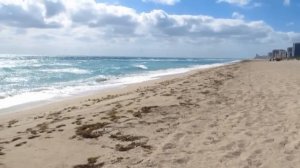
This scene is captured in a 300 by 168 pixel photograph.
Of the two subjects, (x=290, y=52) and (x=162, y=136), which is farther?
(x=290, y=52)

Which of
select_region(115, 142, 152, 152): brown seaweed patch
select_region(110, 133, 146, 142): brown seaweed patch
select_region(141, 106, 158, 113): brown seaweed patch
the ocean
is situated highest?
select_region(141, 106, 158, 113): brown seaweed patch

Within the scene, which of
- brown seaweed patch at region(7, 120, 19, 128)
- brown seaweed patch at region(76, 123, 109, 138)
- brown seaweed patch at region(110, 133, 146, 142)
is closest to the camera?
brown seaweed patch at region(110, 133, 146, 142)

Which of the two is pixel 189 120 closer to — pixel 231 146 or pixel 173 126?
pixel 173 126

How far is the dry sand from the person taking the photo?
250 inches

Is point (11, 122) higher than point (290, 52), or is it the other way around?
point (290, 52)

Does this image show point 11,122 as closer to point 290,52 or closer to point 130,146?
point 130,146

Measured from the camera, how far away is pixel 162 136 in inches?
307

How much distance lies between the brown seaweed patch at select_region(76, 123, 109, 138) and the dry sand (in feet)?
0.07

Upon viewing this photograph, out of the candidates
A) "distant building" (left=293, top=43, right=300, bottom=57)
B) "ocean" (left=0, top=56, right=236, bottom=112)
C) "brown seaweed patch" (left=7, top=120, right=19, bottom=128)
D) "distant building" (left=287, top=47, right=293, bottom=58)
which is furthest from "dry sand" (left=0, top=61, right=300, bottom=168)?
"distant building" (left=287, top=47, right=293, bottom=58)

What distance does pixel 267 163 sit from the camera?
5980 millimetres

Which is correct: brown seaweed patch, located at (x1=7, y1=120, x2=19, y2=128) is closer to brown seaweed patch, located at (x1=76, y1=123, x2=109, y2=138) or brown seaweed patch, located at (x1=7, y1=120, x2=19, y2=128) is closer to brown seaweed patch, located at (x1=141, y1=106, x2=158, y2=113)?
brown seaweed patch, located at (x1=76, y1=123, x2=109, y2=138)

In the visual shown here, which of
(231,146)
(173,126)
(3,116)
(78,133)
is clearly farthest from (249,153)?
(3,116)

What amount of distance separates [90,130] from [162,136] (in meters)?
1.80

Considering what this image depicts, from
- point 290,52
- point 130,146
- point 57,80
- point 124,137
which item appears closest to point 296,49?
point 290,52
